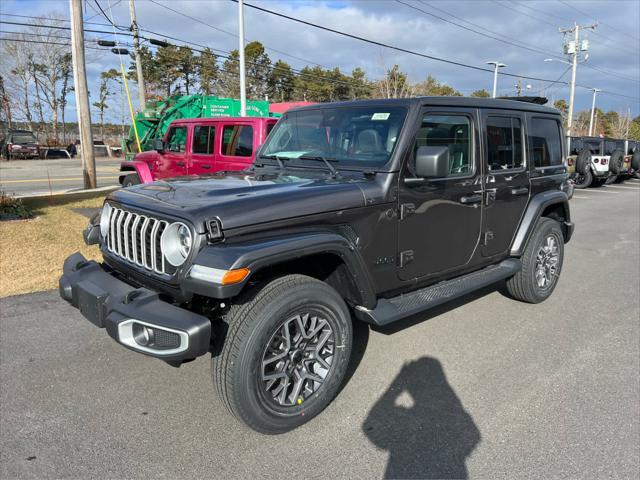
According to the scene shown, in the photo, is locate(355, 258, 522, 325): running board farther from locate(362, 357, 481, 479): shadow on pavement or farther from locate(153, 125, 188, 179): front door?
locate(153, 125, 188, 179): front door

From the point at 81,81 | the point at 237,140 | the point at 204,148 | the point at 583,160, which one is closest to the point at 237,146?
the point at 237,140

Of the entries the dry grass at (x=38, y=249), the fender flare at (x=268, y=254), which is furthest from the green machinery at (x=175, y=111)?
the fender flare at (x=268, y=254)

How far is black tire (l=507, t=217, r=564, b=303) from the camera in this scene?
472 centimetres

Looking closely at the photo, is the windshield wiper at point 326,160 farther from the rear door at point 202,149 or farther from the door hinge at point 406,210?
the rear door at point 202,149

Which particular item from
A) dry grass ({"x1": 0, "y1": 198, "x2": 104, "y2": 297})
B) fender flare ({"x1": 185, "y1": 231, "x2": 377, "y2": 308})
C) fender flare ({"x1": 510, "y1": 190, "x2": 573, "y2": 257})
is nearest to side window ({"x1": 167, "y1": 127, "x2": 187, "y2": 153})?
dry grass ({"x1": 0, "y1": 198, "x2": 104, "y2": 297})

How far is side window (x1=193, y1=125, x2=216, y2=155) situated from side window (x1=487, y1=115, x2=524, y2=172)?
5.57m

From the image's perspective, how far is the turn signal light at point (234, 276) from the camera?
239cm

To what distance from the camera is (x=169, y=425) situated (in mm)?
2850

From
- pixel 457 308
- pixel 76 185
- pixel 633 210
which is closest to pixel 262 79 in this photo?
pixel 76 185

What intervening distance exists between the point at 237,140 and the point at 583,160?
45.2ft

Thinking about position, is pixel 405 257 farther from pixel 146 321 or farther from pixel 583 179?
pixel 583 179

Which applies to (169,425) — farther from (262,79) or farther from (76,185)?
(262,79)

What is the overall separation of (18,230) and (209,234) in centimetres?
649

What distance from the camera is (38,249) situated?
21.5ft
